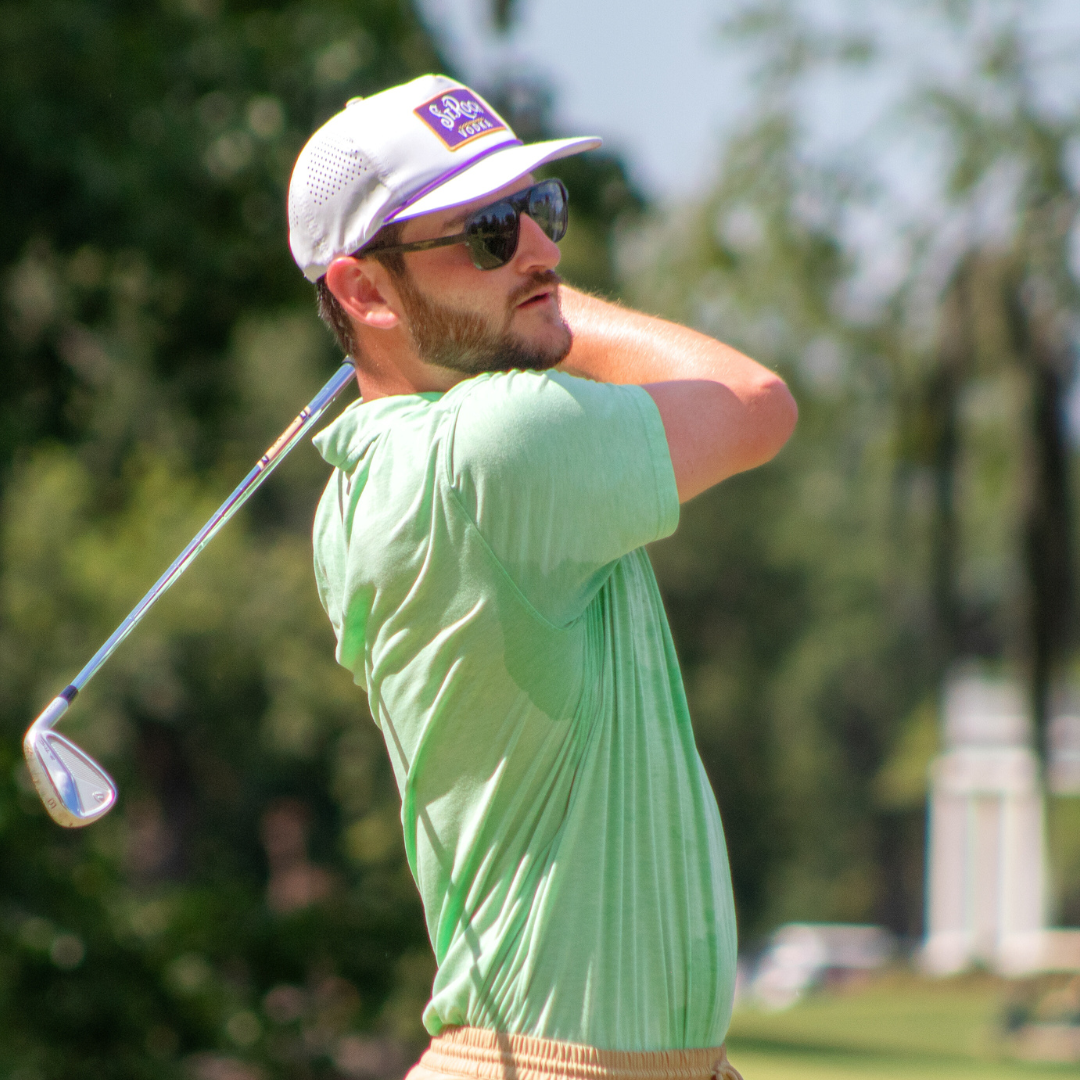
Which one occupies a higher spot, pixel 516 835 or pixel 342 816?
pixel 342 816

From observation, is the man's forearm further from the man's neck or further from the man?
the man's neck

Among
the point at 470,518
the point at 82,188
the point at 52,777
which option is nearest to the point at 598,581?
the point at 470,518

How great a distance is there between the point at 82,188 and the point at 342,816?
73.8 feet

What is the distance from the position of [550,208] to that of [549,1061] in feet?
3.53

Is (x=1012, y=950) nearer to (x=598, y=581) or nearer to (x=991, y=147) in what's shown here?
(x=991, y=147)

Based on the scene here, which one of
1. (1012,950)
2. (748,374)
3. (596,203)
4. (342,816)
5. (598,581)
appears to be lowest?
(598,581)

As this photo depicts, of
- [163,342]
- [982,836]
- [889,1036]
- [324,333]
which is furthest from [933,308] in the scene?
[982,836]

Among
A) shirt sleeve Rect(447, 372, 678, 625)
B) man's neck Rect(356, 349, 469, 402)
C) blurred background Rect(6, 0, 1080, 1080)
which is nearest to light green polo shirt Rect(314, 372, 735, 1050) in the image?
shirt sleeve Rect(447, 372, 678, 625)

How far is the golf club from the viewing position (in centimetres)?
210

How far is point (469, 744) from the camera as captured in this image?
78.6 inches

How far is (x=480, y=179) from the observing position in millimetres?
2088

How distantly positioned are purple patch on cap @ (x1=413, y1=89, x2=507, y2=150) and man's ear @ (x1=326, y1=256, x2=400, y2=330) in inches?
7.2

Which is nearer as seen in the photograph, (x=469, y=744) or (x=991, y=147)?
(x=469, y=744)

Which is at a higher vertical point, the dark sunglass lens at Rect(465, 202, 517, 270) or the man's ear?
the dark sunglass lens at Rect(465, 202, 517, 270)
